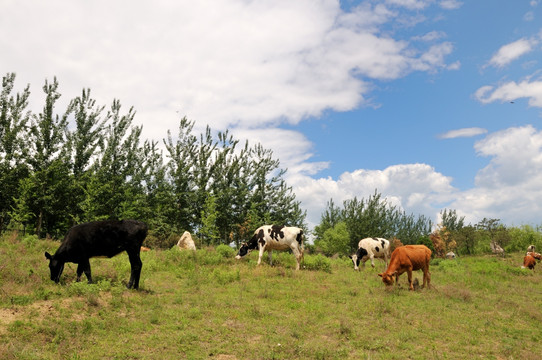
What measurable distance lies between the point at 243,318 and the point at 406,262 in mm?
8190

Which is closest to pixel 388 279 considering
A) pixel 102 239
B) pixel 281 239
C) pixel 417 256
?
pixel 417 256

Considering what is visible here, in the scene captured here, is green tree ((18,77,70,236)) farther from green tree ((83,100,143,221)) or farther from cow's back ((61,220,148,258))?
cow's back ((61,220,148,258))

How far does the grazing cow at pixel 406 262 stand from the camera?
14812 mm

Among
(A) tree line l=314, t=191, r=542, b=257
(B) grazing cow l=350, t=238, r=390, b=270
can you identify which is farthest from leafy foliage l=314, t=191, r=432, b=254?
(B) grazing cow l=350, t=238, r=390, b=270

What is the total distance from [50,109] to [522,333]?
140 ft

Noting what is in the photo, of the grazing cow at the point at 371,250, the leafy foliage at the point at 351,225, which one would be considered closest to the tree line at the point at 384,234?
the leafy foliage at the point at 351,225

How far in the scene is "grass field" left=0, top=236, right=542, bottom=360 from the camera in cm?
793

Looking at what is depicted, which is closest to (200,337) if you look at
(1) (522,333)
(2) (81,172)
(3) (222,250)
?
(1) (522,333)

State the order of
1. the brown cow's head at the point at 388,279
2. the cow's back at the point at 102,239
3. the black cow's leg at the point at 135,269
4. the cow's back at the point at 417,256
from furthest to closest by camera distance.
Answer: the cow's back at the point at 417,256, the brown cow's head at the point at 388,279, the black cow's leg at the point at 135,269, the cow's back at the point at 102,239

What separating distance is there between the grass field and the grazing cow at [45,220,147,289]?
57cm

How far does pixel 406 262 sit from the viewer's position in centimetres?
1511

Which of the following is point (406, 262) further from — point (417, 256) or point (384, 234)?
point (384, 234)

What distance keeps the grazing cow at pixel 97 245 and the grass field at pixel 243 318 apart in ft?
1.87

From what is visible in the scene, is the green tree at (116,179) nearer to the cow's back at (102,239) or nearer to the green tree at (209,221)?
the green tree at (209,221)
